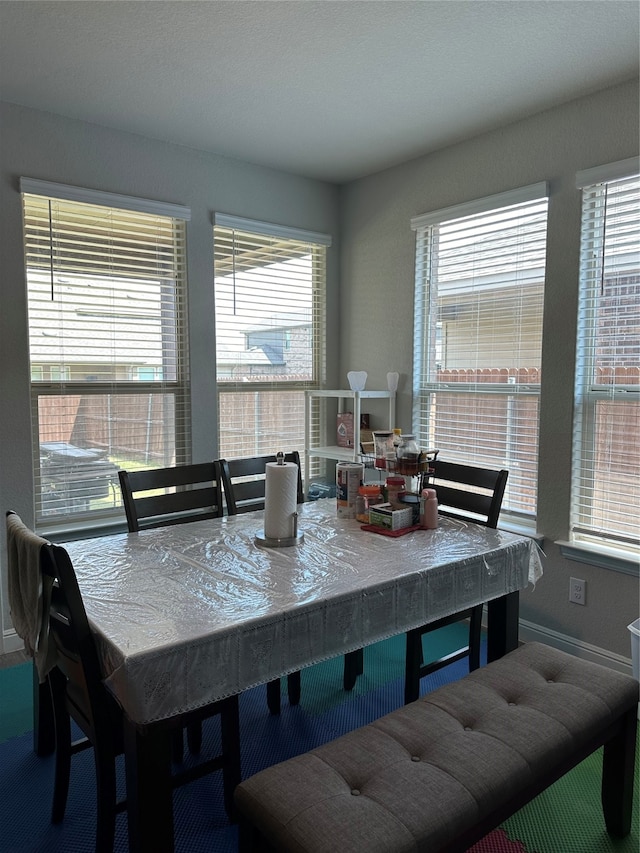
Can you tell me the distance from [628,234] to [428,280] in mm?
1135

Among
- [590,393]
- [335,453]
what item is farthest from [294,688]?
[590,393]

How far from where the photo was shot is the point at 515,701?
1651mm

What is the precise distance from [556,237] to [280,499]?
1.83 meters

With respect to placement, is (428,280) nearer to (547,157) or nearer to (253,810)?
(547,157)

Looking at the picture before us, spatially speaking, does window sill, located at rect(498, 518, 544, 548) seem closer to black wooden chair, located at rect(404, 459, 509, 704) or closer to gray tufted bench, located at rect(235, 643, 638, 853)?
black wooden chair, located at rect(404, 459, 509, 704)

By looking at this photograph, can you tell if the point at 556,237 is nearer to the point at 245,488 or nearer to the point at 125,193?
the point at 245,488

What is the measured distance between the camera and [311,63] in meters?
2.34

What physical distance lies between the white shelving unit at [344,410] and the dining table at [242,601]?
1.07 metres

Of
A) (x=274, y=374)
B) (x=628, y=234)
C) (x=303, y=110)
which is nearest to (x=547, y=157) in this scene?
(x=628, y=234)

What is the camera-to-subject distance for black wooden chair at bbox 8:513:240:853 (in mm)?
1406

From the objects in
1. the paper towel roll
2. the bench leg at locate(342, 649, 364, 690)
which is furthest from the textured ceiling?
the bench leg at locate(342, 649, 364, 690)

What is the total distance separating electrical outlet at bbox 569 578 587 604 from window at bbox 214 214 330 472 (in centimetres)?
186

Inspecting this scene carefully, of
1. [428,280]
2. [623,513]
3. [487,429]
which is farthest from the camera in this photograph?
[428,280]

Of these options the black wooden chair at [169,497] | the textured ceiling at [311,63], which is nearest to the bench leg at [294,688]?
the black wooden chair at [169,497]
